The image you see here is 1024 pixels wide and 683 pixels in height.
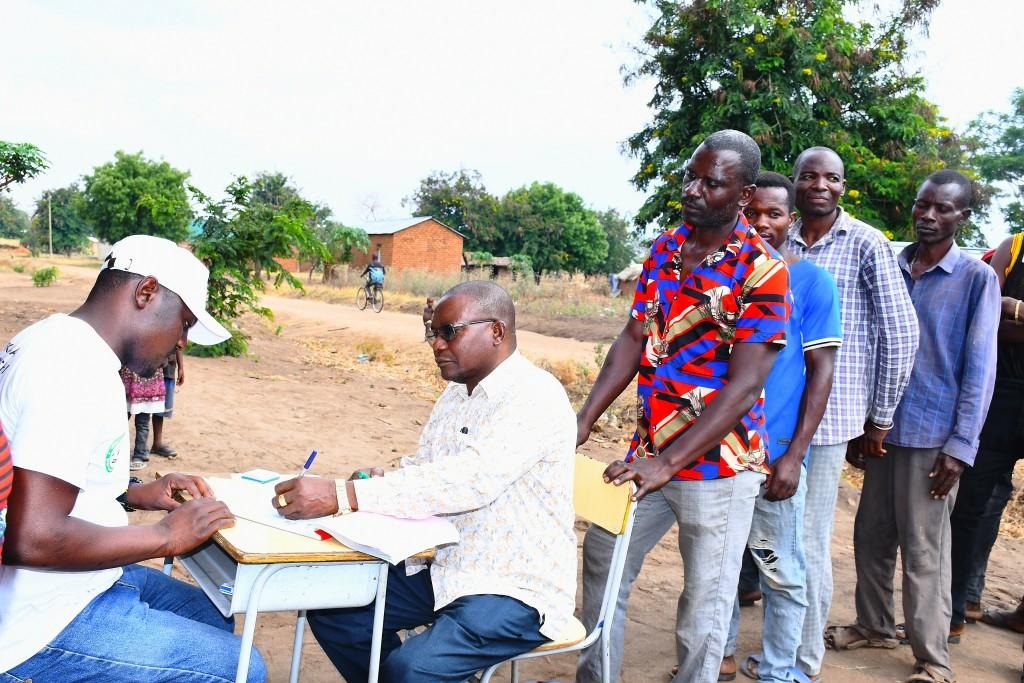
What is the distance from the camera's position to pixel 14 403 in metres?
1.86

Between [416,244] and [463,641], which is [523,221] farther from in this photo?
[463,641]

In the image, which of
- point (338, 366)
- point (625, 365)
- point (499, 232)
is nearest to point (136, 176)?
point (499, 232)

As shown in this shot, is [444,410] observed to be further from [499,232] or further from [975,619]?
[499,232]

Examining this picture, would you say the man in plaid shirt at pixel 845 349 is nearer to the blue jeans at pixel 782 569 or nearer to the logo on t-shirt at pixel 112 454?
the blue jeans at pixel 782 569

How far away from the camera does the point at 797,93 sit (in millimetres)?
16875

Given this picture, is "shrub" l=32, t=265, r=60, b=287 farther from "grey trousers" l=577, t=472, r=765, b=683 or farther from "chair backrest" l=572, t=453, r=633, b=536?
"grey trousers" l=577, t=472, r=765, b=683

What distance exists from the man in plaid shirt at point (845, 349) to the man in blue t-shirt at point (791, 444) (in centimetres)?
21

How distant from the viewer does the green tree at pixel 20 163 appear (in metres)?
22.2

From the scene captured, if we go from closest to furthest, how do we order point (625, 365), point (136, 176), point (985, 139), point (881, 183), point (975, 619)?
point (625, 365) < point (975, 619) < point (881, 183) < point (985, 139) < point (136, 176)

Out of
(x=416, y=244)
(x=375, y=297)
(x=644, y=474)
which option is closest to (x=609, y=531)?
(x=644, y=474)

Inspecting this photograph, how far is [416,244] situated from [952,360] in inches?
1544

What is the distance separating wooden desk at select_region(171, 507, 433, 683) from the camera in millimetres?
2121

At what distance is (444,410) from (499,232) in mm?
42290

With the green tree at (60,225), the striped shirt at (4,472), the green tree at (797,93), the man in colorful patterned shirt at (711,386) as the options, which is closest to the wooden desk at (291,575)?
the striped shirt at (4,472)
